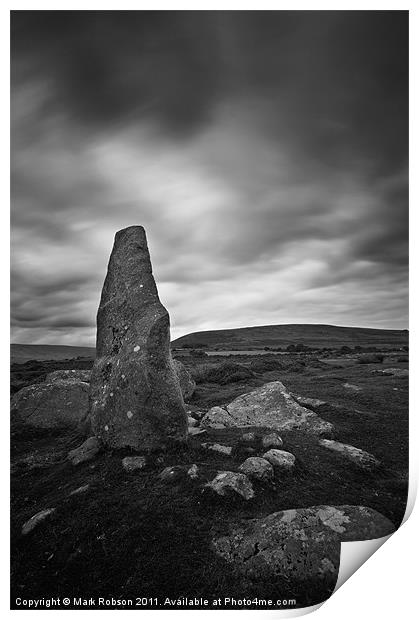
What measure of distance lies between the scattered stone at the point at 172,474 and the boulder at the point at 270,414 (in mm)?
3071

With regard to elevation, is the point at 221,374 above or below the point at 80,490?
above

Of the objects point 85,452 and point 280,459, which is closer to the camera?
point 280,459

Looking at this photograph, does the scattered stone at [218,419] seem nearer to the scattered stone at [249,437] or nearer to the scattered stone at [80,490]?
the scattered stone at [249,437]

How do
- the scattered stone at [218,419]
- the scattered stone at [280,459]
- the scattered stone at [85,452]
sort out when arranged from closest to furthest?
1. the scattered stone at [280,459]
2. the scattered stone at [85,452]
3. the scattered stone at [218,419]

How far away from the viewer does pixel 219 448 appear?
6992 mm

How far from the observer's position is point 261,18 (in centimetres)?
717

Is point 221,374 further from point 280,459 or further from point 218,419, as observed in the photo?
point 280,459

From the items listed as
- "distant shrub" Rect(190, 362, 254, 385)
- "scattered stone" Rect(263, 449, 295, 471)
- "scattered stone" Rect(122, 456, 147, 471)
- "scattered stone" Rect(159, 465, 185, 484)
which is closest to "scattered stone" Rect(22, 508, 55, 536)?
"scattered stone" Rect(122, 456, 147, 471)

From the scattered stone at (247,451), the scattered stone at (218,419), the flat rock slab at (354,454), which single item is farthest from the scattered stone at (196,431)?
the flat rock slab at (354,454)

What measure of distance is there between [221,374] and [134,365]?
11.8 metres

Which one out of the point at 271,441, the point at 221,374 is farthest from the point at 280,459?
the point at 221,374

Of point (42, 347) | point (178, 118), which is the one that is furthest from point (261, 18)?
point (42, 347)

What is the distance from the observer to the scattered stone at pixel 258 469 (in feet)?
18.9
